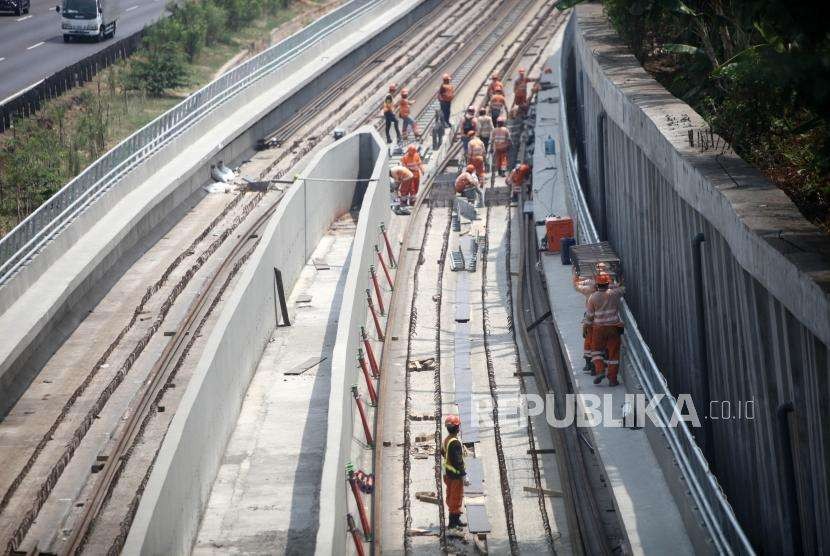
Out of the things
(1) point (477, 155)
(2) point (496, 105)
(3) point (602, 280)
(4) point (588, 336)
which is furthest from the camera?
(2) point (496, 105)

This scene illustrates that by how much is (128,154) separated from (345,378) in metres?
11.0

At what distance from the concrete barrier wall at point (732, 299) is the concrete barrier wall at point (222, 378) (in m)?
5.01

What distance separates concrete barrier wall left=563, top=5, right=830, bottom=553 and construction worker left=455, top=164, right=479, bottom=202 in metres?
7.72

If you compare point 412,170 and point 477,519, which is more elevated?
point 412,170

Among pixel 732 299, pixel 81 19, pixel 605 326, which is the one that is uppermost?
pixel 81 19

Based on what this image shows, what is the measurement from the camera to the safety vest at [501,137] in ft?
88.0

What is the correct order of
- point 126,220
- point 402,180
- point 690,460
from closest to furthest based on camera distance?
point 690,460 → point 126,220 → point 402,180

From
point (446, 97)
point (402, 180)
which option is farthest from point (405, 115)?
point (402, 180)

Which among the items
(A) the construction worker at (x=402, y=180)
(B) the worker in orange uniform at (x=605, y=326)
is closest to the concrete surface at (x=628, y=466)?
(B) the worker in orange uniform at (x=605, y=326)

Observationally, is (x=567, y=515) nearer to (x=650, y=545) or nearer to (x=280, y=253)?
(x=650, y=545)

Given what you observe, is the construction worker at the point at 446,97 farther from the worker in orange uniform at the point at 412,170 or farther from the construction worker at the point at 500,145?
the worker in orange uniform at the point at 412,170

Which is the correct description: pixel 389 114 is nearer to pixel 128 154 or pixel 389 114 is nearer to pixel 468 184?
pixel 468 184

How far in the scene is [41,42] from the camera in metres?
39.9

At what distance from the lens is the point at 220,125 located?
1160 inches
